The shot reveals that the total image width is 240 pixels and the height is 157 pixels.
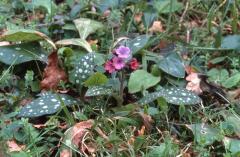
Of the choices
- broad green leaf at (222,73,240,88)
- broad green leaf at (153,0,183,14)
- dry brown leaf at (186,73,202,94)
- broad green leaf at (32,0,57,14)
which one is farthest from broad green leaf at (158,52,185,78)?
broad green leaf at (32,0,57,14)

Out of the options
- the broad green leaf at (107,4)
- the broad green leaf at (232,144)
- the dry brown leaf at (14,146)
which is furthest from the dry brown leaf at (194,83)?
the dry brown leaf at (14,146)

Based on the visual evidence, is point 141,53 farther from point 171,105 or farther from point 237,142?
point 237,142

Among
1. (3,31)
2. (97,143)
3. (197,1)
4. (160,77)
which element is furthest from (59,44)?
(197,1)

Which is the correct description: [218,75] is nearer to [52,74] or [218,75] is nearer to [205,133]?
[205,133]

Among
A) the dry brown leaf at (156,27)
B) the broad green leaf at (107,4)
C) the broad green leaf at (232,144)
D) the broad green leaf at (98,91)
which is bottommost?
the broad green leaf at (232,144)

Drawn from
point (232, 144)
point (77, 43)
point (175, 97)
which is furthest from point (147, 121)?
point (77, 43)

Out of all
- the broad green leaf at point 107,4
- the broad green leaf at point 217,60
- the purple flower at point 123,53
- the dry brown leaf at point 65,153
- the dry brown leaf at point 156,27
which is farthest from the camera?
the dry brown leaf at point 156,27

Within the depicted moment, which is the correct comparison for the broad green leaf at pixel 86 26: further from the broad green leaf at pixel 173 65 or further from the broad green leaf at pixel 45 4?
the broad green leaf at pixel 173 65
